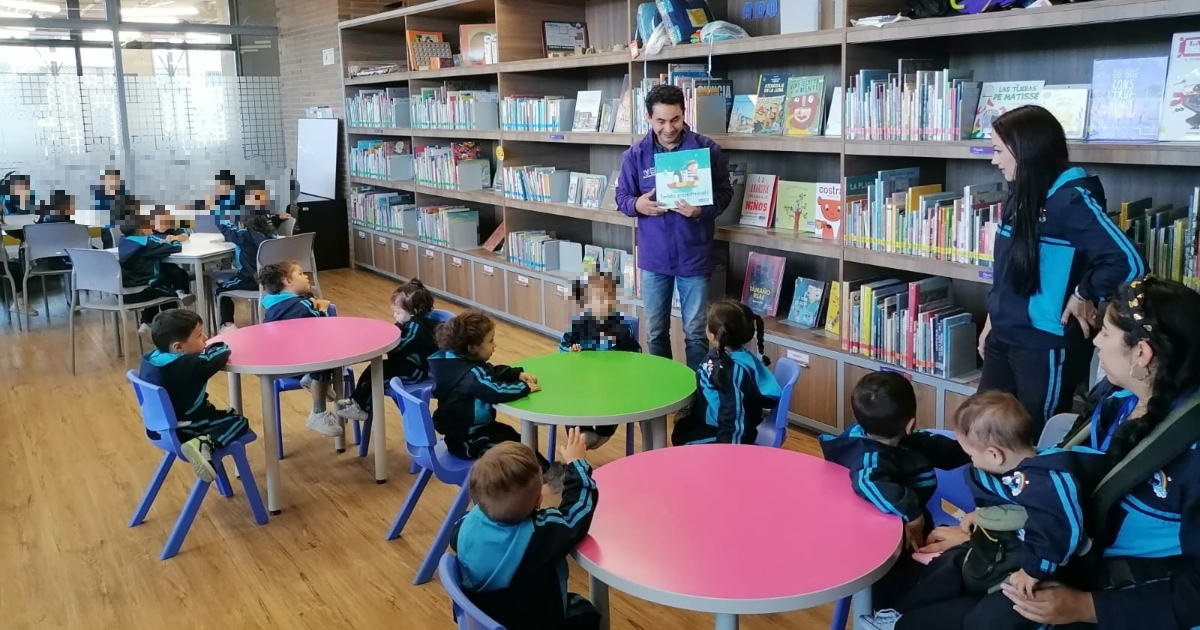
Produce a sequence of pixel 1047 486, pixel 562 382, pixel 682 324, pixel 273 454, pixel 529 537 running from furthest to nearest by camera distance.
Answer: pixel 682 324
pixel 273 454
pixel 562 382
pixel 529 537
pixel 1047 486

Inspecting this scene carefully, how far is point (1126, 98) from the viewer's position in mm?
3092

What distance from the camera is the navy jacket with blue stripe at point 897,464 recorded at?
6.32 feet

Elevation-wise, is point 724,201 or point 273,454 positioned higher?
point 724,201

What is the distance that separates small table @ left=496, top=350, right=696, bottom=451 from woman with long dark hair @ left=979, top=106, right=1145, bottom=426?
102 cm

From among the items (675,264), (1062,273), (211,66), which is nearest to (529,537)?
(1062,273)

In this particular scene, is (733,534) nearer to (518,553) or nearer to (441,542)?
(518,553)

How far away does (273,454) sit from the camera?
139 inches

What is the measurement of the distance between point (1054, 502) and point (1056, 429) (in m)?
0.76

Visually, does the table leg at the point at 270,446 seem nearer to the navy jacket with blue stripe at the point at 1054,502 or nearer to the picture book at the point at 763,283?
the picture book at the point at 763,283

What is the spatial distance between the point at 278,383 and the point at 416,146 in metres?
3.94

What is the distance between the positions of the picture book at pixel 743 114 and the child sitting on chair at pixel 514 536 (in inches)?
119

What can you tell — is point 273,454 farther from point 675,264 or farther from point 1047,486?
point 1047,486

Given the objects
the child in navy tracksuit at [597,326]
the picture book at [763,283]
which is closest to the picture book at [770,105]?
the picture book at [763,283]

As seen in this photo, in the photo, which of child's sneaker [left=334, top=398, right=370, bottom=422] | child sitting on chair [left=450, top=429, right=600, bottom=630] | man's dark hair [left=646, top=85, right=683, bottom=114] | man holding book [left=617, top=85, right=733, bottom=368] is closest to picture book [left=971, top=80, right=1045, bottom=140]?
man holding book [left=617, top=85, right=733, bottom=368]
